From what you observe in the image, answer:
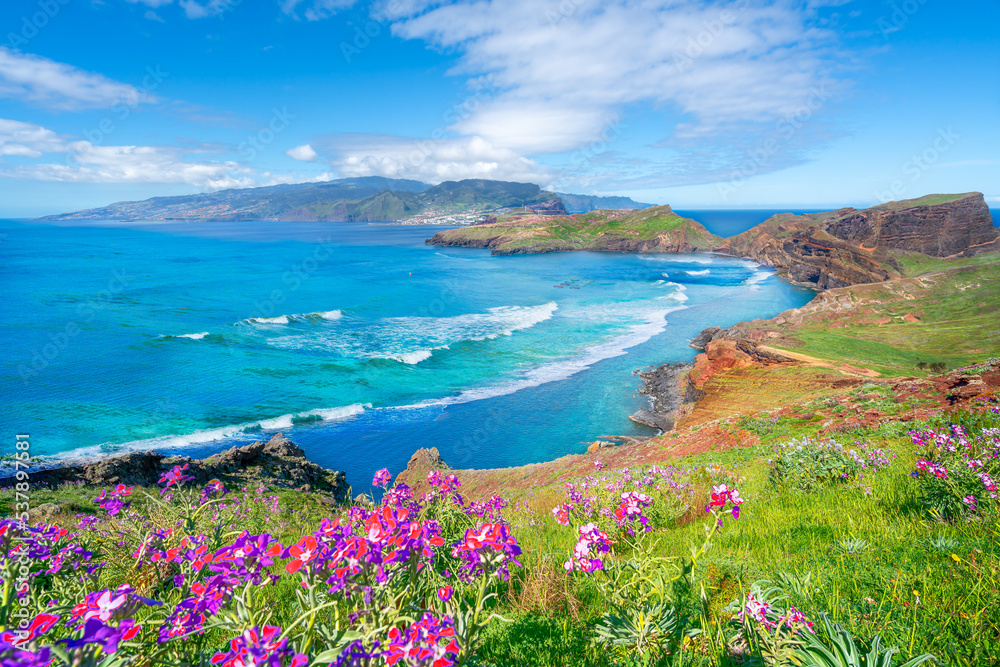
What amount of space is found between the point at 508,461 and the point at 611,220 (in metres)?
140

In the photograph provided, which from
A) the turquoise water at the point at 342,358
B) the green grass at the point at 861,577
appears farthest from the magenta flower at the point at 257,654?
the turquoise water at the point at 342,358

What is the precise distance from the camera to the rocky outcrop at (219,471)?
12602 mm

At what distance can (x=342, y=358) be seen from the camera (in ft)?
112

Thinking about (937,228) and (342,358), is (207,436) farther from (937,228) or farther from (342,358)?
(937,228)

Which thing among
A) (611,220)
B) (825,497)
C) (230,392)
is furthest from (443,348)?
(611,220)

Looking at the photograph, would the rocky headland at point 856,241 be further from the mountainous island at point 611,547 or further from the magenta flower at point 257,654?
the magenta flower at point 257,654

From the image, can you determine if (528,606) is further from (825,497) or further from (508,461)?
(508,461)

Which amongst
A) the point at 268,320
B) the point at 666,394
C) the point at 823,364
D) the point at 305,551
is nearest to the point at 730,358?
the point at 823,364

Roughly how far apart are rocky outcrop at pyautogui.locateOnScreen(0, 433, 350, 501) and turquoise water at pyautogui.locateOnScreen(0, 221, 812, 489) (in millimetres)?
3504

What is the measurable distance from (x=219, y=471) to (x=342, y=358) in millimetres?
20829

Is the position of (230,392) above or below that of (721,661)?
below

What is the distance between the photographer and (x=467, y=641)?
2012mm

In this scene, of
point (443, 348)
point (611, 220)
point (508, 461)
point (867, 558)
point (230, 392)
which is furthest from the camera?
point (611, 220)

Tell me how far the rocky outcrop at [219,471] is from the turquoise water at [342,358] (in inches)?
138
